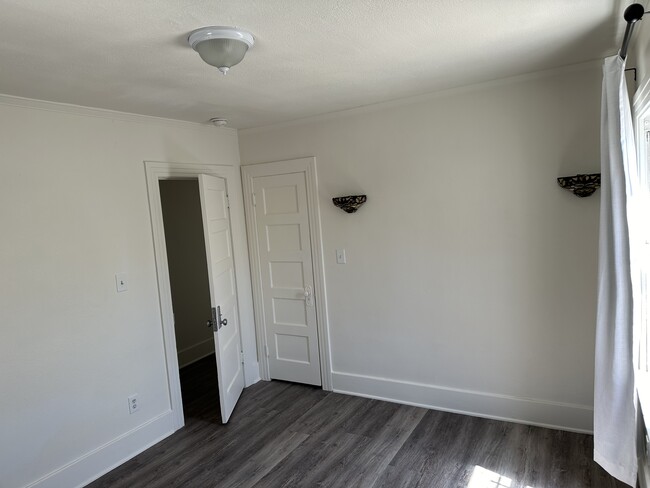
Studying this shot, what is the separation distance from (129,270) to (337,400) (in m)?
2.00

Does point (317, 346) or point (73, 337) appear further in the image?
point (317, 346)

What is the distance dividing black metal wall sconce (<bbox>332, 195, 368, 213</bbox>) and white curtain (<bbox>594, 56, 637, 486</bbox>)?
5.65 feet

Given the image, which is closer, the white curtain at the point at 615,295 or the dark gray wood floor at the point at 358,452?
the white curtain at the point at 615,295

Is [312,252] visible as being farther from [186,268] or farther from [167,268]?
[186,268]

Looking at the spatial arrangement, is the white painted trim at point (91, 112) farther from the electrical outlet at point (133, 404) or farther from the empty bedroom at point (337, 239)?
the electrical outlet at point (133, 404)

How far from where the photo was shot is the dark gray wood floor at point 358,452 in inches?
102

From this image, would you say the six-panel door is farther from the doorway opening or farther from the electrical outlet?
the electrical outlet

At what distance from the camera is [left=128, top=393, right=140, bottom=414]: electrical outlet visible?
309cm

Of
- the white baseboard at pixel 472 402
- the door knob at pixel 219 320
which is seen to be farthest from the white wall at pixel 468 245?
the door knob at pixel 219 320

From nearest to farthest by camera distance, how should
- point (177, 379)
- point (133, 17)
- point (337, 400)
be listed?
point (133, 17) < point (177, 379) < point (337, 400)

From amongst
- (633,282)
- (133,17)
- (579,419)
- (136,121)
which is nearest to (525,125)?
(633,282)

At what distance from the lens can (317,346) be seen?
12.9 ft

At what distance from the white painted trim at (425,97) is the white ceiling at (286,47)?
0.08 meters

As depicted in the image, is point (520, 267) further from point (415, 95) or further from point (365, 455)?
point (365, 455)
